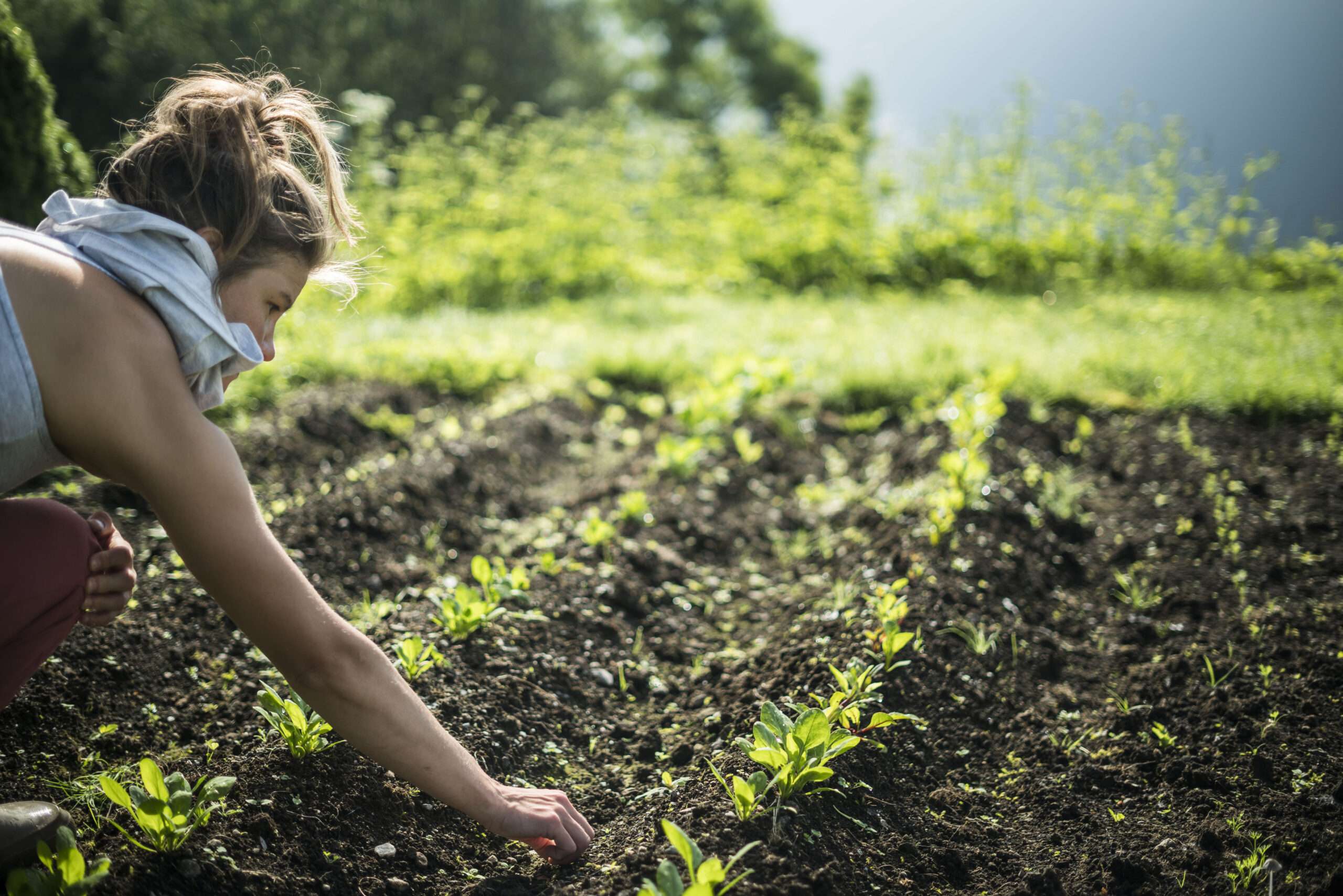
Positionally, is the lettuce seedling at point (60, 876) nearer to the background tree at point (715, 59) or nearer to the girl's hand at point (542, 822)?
the girl's hand at point (542, 822)

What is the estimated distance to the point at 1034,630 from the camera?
2.94m

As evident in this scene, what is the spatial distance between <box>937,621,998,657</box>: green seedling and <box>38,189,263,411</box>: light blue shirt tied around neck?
2071mm

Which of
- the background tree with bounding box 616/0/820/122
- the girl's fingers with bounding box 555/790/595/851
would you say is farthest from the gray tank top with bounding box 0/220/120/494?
the background tree with bounding box 616/0/820/122

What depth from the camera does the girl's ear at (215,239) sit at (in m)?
1.61

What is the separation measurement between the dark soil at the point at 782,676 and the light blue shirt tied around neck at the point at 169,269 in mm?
965

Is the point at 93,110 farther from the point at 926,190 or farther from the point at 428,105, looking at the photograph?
the point at 428,105

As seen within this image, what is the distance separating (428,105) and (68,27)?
10.3m

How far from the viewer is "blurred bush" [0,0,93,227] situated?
10.3ft

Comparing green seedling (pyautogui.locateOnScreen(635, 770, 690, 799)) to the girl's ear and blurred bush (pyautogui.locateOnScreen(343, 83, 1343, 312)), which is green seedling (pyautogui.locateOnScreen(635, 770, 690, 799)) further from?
blurred bush (pyautogui.locateOnScreen(343, 83, 1343, 312))

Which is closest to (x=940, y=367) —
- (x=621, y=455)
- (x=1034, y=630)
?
(x=621, y=455)

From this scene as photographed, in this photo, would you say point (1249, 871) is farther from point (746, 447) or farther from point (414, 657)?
point (746, 447)

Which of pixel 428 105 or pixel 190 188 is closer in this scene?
pixel 190 188

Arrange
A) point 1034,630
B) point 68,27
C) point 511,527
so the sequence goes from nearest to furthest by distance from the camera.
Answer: point 1034,630 < point 511,527 < point 68,27

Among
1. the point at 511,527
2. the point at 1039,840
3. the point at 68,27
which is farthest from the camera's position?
the point at 68,27
